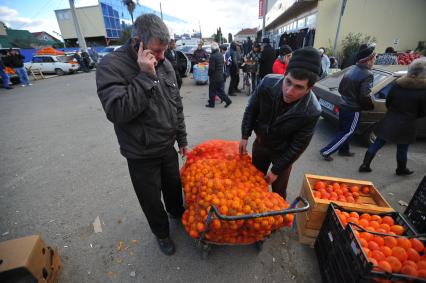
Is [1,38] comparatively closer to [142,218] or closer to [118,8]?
[118,8]

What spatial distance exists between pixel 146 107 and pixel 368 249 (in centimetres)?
209

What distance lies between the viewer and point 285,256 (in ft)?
7.63

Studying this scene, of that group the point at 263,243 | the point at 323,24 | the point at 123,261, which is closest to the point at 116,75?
the point at 123,261

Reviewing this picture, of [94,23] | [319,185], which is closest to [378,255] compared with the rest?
[319,185]

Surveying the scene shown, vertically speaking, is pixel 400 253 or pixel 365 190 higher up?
pixel 400 253

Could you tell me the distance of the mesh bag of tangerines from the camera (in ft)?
5.70

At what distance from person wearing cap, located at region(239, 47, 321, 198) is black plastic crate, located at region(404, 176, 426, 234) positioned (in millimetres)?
1563

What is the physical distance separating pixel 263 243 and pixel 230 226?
86 centimetres

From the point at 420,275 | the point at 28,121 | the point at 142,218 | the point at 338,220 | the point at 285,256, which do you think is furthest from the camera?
the point at 28,121

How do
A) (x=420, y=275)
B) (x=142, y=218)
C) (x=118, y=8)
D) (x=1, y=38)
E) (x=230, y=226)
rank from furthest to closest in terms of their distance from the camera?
(x=118, y=8)
(x=1, y=38)
(x=142, y=218)
(x=230, y=226)
(x=420, y=275)

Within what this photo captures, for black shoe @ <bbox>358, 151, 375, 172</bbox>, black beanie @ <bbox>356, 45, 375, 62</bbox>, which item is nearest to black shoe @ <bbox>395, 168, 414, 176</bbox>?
black shoe @ <bbox>358, 151, 375, 172</bbox>

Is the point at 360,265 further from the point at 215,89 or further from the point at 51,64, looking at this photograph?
the point at 51,64

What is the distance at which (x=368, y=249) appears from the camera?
5.70 ft

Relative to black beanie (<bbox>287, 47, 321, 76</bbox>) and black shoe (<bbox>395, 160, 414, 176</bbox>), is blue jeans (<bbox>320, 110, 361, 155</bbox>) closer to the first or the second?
black shoe (<bbox>395, 160, 414, 176</bbox>)
